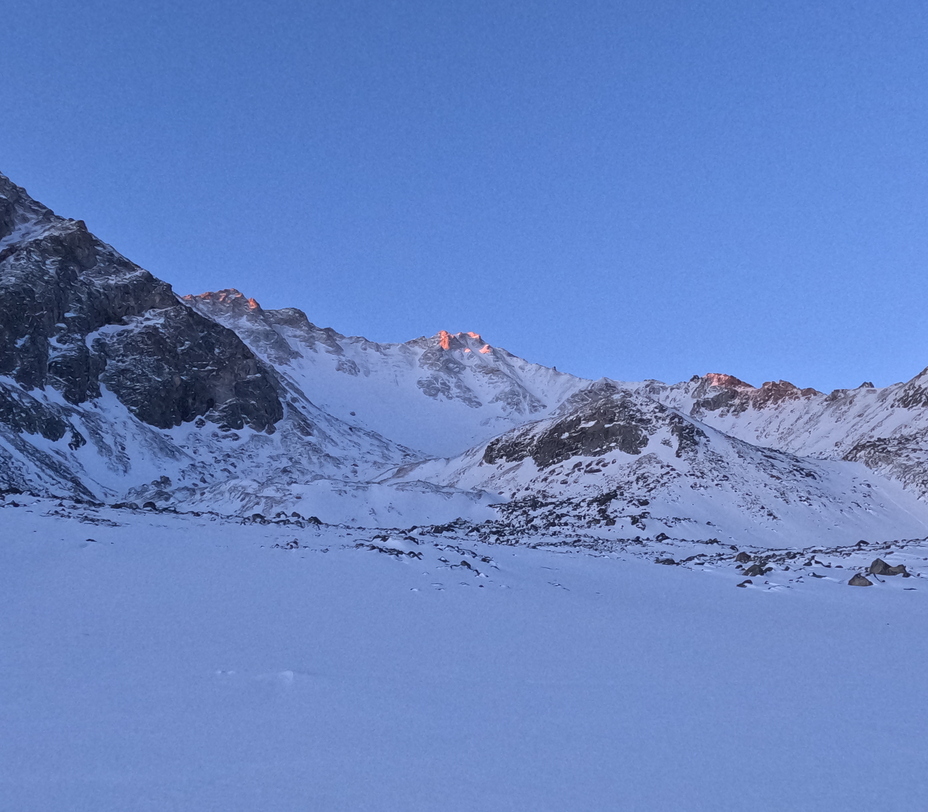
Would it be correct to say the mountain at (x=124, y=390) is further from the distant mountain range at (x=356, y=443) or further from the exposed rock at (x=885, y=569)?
the exposed rock at (x=885, y=569)

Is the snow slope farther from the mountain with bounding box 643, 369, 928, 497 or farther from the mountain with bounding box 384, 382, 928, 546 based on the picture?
the mountain with bounding box 384, 382, 928, 546

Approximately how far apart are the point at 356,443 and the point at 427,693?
375ft

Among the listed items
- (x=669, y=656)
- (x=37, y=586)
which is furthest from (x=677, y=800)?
(x=37, y=586)

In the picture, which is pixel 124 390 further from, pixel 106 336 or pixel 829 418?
pixel 829 418

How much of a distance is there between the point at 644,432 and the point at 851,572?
143 ft

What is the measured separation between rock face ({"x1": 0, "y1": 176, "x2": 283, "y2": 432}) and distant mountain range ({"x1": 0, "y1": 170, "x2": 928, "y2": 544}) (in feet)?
0.99

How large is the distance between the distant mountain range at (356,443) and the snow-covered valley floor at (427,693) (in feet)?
83.2

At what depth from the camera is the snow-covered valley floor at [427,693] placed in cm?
395

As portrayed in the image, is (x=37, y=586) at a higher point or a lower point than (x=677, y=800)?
lower

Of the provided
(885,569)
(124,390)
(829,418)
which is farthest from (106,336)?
(829,418)

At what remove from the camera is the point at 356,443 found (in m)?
118

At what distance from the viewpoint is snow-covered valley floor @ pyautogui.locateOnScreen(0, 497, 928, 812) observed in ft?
13.0

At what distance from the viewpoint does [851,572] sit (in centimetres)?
1555

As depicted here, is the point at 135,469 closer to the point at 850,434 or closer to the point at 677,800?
the point at 677,800
